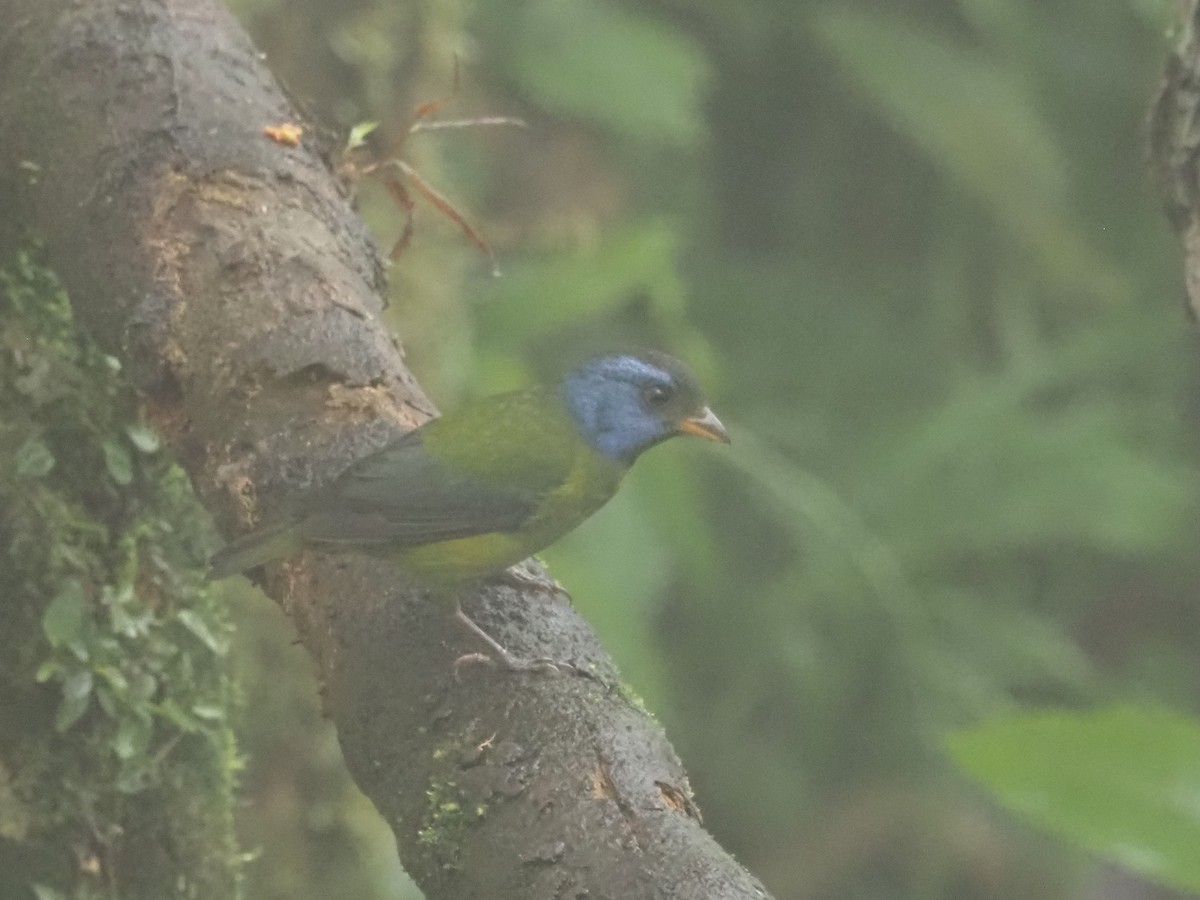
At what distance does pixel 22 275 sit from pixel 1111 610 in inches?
164

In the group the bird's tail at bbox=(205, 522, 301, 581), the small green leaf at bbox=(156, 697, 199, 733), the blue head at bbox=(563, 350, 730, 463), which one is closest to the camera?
the bird's tail at bbox=(205, 522, 301, 581)

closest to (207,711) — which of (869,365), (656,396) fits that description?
(656,396)

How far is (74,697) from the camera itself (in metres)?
1.95

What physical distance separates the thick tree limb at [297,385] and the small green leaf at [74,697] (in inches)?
10.7

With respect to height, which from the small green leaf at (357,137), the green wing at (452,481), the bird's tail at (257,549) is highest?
the small green leaf at (357,137)

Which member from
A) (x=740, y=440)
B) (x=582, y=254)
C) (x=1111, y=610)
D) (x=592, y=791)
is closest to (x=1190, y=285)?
(x=592, y=791)

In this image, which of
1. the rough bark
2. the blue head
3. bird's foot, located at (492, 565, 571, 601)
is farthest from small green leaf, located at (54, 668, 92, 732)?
the rough bark

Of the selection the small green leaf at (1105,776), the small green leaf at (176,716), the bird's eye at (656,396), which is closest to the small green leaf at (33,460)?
the small green leaf at (176,716)

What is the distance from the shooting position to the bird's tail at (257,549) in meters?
1.79

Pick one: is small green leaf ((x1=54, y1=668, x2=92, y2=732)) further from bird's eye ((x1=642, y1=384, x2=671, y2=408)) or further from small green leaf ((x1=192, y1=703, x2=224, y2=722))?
bird's eye ((x1=642, y1=384, x2=671, y2=408))

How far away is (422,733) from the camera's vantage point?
158 cm

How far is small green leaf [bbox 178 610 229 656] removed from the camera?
2129mm

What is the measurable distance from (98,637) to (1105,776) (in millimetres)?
1511

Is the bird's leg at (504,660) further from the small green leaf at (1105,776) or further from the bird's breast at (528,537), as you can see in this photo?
the small green leaf at (1105,776)
